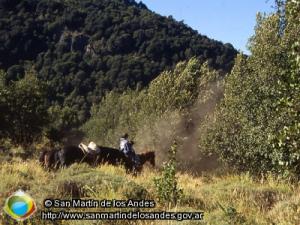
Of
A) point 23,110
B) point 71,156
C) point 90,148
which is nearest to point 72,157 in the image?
point 71,156

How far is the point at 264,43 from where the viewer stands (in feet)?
68.1

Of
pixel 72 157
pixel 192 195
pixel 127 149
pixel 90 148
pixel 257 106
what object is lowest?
pixel 192 195

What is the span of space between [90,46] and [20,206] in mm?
130436

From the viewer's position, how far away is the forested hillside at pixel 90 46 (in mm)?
108188

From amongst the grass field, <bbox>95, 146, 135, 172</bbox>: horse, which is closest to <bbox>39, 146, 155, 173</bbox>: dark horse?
<bbox>95, 146, 135, 172</bbox>: horse

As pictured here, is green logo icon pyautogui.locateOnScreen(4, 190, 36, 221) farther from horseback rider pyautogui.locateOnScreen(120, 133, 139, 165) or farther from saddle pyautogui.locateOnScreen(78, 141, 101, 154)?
horseback rider pyautogui.locateOnScreen(120, 133, 139, 165)

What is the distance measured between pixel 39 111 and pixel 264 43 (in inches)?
857

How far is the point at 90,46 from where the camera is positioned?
5384 inches

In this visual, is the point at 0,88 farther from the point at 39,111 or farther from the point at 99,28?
the point at 99,28

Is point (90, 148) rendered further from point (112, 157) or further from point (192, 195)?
point (192, 195)

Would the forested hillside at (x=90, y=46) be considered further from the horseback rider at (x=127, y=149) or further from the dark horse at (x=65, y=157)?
the dark horse at (x=65, y=157)

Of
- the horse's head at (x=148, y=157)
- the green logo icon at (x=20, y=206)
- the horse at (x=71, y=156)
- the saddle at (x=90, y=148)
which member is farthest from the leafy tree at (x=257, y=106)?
the green logo icon at (x=20, y=206)

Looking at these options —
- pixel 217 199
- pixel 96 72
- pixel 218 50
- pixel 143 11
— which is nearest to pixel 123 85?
pixel 96 72

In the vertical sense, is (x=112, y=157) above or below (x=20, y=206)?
above
